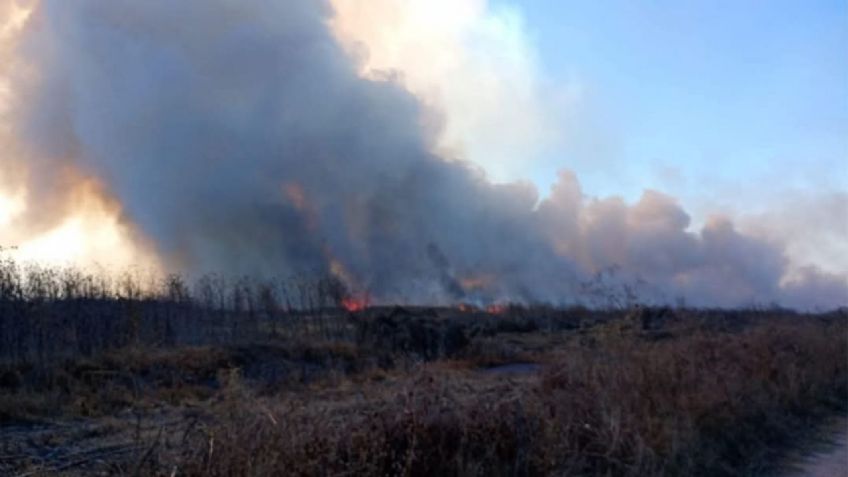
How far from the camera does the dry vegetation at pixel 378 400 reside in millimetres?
6602

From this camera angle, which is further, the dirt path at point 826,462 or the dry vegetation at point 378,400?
the dirt path at point 826,462

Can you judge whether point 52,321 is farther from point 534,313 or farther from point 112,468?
point 534,313

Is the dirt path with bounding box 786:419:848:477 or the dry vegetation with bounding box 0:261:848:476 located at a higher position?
the dry vegetation with bounding box 0:261:848:476

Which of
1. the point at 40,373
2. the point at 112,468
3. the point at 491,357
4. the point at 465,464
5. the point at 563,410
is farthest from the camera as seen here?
the point at 491,357

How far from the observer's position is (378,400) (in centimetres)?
821

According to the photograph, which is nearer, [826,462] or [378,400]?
[378,400]

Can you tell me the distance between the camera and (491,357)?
30859 mm

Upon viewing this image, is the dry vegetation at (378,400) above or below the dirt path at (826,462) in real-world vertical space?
above

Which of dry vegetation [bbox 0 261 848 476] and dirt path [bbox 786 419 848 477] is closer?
dry vegetation [bbox 0 261 848 476]

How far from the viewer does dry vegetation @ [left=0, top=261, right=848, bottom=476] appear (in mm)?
6602

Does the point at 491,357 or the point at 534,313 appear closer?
the point at 491,357

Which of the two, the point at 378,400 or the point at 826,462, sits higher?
the point at 378,400

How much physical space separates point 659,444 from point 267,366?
1917 cm

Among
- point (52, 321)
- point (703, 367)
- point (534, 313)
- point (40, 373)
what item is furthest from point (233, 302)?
point (703, 367)
